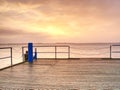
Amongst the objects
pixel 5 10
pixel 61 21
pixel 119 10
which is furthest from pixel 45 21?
pixel 119 10

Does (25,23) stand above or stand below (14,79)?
above

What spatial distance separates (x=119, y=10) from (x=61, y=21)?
6038mm

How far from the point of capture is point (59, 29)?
22.5 m

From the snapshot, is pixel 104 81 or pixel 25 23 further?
pixel 25 23

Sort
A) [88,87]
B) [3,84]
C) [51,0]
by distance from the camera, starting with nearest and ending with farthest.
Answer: [88,87], [3,84], [51,0]

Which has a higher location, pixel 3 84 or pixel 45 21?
pixel 45 21

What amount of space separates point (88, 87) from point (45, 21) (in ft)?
51.3

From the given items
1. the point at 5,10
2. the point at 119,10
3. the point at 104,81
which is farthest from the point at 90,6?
the point at 104,81

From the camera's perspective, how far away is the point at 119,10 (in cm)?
1691

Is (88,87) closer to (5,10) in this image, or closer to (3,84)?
(3,84)

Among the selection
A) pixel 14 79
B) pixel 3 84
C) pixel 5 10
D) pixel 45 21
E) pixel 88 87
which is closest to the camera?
pixel 88 87

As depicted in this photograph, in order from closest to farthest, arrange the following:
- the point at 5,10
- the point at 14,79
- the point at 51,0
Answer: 1. the point at 14,79
2. the point at 51,0
3. the point at 5,10

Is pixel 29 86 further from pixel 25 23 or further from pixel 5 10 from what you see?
pixel 25 23

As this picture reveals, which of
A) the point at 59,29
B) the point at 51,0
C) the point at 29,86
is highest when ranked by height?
the point at 51,0
